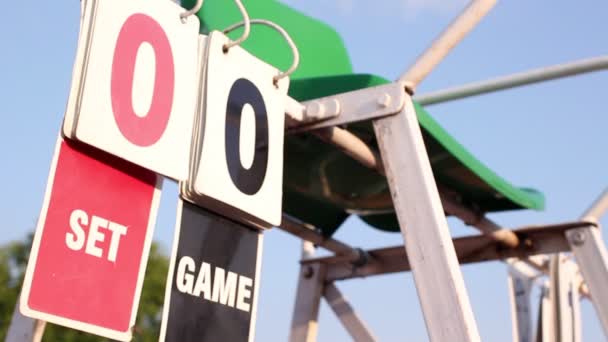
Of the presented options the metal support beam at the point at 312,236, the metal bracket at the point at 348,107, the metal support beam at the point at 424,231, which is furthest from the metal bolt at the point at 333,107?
the metal support beam at the point at 312,236

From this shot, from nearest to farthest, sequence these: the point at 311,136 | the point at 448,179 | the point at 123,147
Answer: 1. the point at 123,147
2. the point at 311,136
3. the point at 448,179

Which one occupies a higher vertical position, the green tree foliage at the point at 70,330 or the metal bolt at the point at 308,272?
the green tree foliage at the point at 70,330

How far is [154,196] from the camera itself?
158 cm

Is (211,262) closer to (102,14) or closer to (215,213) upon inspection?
(215,213)

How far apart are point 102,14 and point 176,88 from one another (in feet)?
0.63

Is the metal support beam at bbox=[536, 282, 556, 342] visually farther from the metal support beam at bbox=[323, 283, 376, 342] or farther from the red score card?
the red score card

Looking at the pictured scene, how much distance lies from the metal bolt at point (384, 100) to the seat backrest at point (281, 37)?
435mm

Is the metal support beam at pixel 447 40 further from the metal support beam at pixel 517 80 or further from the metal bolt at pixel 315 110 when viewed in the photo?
the metal support beam at pixel 517 80

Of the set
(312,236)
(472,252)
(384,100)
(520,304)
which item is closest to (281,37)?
(384,100)

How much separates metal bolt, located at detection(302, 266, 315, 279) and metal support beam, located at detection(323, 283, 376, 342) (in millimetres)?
81

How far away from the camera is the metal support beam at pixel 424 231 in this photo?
2287 millimetres

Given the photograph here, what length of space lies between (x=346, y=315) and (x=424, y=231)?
1.66 meters

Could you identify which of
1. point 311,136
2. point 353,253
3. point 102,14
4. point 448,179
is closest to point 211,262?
point 102,14

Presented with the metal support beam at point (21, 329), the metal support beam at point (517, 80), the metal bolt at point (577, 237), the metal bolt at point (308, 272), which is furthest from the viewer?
the metal bolt at point (308, 272)
